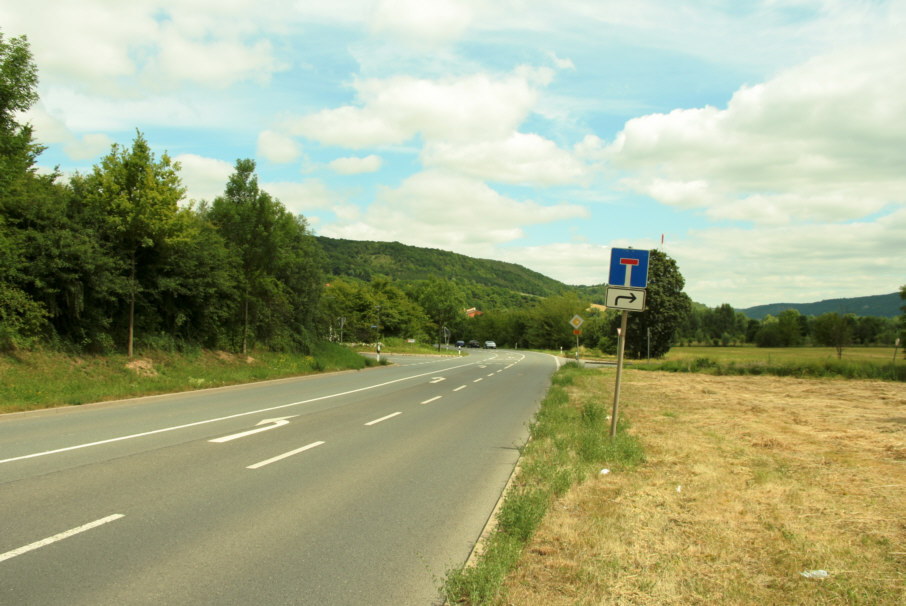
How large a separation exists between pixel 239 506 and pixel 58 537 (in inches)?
60.3

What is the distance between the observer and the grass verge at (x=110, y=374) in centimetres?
1388

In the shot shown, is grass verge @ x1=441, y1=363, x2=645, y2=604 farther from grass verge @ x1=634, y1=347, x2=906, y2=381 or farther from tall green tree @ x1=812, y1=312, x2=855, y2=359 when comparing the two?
tall green tree @ x1=812, y1=312, x2=855, y2=359

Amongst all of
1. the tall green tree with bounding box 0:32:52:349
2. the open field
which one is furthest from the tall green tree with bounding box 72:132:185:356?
the open field

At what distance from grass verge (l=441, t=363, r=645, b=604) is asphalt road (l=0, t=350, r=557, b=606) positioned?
284mm

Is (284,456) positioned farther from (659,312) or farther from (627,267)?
(659,312)

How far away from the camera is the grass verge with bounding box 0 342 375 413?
45.5 feet

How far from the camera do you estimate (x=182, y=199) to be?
20.5 m

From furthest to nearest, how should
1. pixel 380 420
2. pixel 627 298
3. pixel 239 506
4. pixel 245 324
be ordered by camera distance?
pixel 245 324, pixel 380 420, pixel 627 298, pixel 239 506

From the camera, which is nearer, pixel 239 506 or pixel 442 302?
pixel 239 506

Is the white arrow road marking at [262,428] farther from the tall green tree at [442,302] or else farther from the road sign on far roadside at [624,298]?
the tall green tree at [442,302]

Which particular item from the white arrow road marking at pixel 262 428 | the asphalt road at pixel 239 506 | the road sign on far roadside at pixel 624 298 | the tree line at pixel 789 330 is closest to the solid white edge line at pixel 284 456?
the asphalt road at pixel 239 506

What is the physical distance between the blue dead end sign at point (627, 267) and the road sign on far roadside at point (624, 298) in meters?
0.10

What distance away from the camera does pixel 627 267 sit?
31.5 ft

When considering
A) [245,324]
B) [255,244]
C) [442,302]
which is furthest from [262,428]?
[442,302]
